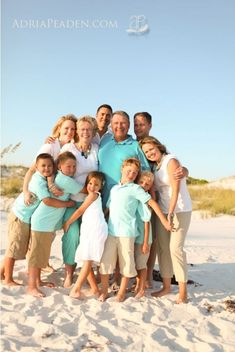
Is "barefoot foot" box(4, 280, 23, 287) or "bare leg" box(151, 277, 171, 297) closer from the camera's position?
"barefoot foot" box(4, 280, 23, 287)

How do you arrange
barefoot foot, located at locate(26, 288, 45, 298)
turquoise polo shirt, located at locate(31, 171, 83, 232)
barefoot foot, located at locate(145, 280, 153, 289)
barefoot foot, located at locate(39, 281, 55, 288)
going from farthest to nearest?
barefoot foot, located at locate(145, 280, 153, 289)
barefoot foot, located at locate(39, 281, 55, 288)
turquoise polo shirt, located at locate(31, 171, 83, 232)
barefoot foot, located at locate(26, 288, 45, 298)

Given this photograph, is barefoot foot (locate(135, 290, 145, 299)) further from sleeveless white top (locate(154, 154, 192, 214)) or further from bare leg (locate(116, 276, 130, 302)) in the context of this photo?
sleeveless white top (locate(154, 154, 192, 214))

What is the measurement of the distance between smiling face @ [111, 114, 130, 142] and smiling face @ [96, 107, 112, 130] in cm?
44

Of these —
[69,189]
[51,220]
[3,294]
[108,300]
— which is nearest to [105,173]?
[69,189]

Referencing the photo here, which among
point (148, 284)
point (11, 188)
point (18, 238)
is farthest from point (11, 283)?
point (11, 188)

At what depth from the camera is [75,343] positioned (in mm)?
3871

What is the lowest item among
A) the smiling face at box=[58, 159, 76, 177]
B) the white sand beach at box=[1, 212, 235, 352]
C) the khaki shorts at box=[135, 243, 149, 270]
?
the white sand beach at box=[1, 212, 235, 352]

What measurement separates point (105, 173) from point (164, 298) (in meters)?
1.67

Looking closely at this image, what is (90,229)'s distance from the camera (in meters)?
5.05

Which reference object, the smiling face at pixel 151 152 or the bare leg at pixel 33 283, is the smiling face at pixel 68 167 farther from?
the bare leg at pixel 33 283

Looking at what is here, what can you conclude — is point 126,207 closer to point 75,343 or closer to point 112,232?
point 112,232

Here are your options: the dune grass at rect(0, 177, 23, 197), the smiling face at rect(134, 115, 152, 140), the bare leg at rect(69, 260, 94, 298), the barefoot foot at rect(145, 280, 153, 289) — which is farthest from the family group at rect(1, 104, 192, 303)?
the dune grass at rect(0, 177, 23, 197)

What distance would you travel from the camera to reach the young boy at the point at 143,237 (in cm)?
510

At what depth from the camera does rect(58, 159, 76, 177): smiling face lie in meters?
4.98
